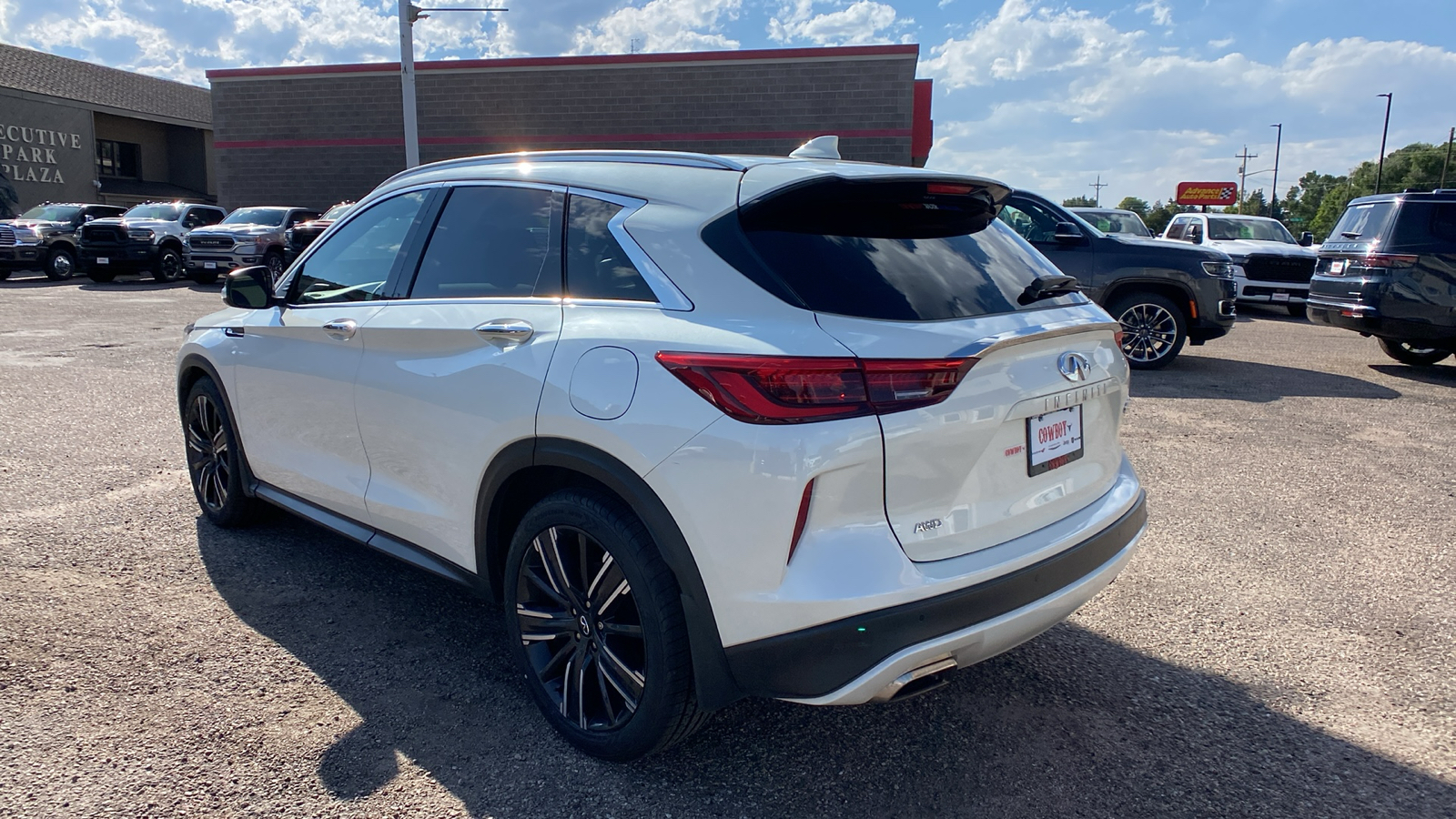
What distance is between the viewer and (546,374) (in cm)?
270

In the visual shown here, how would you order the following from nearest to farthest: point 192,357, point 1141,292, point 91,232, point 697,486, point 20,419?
point 697,486 → point 192,357 → point 20,419 → point 1141,292 → point 91,232

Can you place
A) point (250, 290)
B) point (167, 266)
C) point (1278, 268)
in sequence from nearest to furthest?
1. point (250, 290)
2. point (1278, 268)
3. point (167, 266)

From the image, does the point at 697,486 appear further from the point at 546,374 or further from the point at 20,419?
the point at 20,419

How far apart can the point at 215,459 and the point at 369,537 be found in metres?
1.65

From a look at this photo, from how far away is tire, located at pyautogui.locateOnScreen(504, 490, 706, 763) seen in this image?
247 cm

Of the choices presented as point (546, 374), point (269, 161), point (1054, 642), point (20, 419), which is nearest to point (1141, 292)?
point (1054, 642)

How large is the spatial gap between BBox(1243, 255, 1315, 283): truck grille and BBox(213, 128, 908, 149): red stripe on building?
10337mm

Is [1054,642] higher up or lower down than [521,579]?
lower down

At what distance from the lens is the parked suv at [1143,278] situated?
9750 millimetres

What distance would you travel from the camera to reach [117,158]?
4178 cm

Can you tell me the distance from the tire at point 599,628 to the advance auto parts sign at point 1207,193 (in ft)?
252

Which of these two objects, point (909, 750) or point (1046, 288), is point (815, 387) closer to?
point (1046, 288)

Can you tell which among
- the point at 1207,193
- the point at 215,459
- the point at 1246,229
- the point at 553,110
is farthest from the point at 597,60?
the point at 1207,193

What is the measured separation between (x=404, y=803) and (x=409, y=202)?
2223mm
